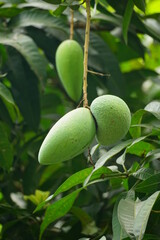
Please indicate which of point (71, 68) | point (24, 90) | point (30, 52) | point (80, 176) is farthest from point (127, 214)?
point (24, 90)

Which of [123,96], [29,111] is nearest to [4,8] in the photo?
[29,111]

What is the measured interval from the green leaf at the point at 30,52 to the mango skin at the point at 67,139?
35 centimetres

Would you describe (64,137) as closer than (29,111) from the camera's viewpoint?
Yes

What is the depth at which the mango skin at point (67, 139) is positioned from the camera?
0.71 m

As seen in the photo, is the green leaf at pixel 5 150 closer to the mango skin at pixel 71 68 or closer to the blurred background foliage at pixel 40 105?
the blurred background foliage at pixel 40 105

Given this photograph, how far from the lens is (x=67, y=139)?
71 cm

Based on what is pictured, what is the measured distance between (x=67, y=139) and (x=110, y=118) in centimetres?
8

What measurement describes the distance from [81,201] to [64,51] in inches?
17.8

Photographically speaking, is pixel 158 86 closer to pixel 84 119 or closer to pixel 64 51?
pixel 64 51

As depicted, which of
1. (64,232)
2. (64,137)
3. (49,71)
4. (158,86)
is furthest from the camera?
(158,86)

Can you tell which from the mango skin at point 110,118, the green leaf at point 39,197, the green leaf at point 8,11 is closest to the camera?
the mango skin at point 110,118

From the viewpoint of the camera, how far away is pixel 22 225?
3.66 feet

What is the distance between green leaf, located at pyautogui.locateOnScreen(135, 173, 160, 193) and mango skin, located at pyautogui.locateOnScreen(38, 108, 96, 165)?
0.44ft

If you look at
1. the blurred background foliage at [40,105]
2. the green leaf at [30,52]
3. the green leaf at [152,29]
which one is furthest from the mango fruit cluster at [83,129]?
the green leaf at [152,29]
